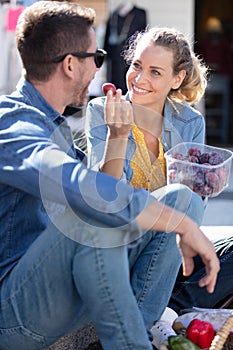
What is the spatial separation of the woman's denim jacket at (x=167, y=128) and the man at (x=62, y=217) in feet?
1.94

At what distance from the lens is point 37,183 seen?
222 cm

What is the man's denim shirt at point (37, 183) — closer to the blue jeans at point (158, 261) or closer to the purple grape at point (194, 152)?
the blue jeans at point (158, 261)

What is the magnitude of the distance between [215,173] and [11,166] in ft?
3.24

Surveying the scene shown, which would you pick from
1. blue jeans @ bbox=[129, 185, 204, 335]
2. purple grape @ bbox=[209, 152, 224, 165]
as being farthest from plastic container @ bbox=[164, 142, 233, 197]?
blue jeans @ bbox=[129, 185, 204, 335]

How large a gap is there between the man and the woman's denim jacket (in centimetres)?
59

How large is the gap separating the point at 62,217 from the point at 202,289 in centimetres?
116

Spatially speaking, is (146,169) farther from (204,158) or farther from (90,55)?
(90,55)

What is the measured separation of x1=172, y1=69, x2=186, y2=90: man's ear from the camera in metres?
3.49

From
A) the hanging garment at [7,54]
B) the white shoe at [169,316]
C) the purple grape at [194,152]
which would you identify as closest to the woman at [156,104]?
the purple grape at [194,152]

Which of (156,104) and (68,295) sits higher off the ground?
(156,104)

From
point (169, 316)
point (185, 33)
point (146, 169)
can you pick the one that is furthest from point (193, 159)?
point (185, 33)

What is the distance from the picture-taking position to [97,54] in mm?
2502

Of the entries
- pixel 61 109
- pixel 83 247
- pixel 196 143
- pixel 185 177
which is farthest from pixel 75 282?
pixel 196 143

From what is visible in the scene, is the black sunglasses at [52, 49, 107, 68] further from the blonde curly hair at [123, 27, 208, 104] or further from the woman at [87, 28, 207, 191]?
the blonde curly hair at [123, 27, 208, 104]
